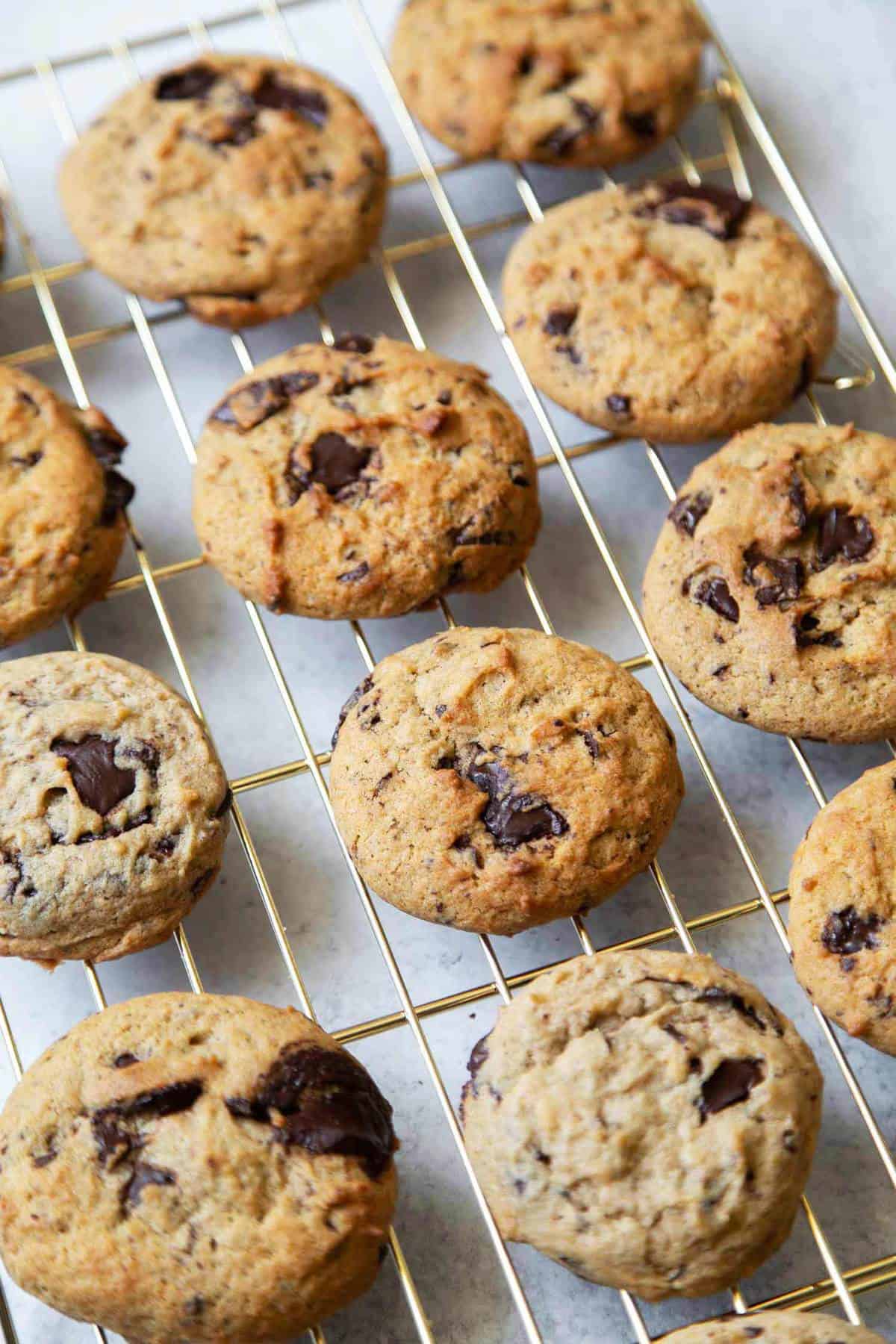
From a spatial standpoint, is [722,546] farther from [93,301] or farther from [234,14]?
[234,14]

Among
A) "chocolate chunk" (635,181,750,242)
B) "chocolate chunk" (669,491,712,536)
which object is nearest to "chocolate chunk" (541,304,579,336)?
"chocolate chunk" (635,181,750,242)

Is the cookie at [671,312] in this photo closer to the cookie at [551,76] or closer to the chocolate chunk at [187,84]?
the cookie at [551,76]

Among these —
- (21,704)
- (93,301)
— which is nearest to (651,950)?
(21,704)

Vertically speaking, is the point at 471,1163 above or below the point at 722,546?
below

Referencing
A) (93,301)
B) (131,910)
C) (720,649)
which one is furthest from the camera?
(93,301)

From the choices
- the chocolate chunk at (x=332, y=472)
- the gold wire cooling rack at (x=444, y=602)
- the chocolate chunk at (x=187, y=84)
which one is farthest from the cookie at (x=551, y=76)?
the chocolate chunk at (x=332, y=472)

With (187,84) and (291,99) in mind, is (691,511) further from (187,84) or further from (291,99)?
(187,84)

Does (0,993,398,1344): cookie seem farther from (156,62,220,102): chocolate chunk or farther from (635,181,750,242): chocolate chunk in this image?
(156,62,220,102): chocolate chunk
